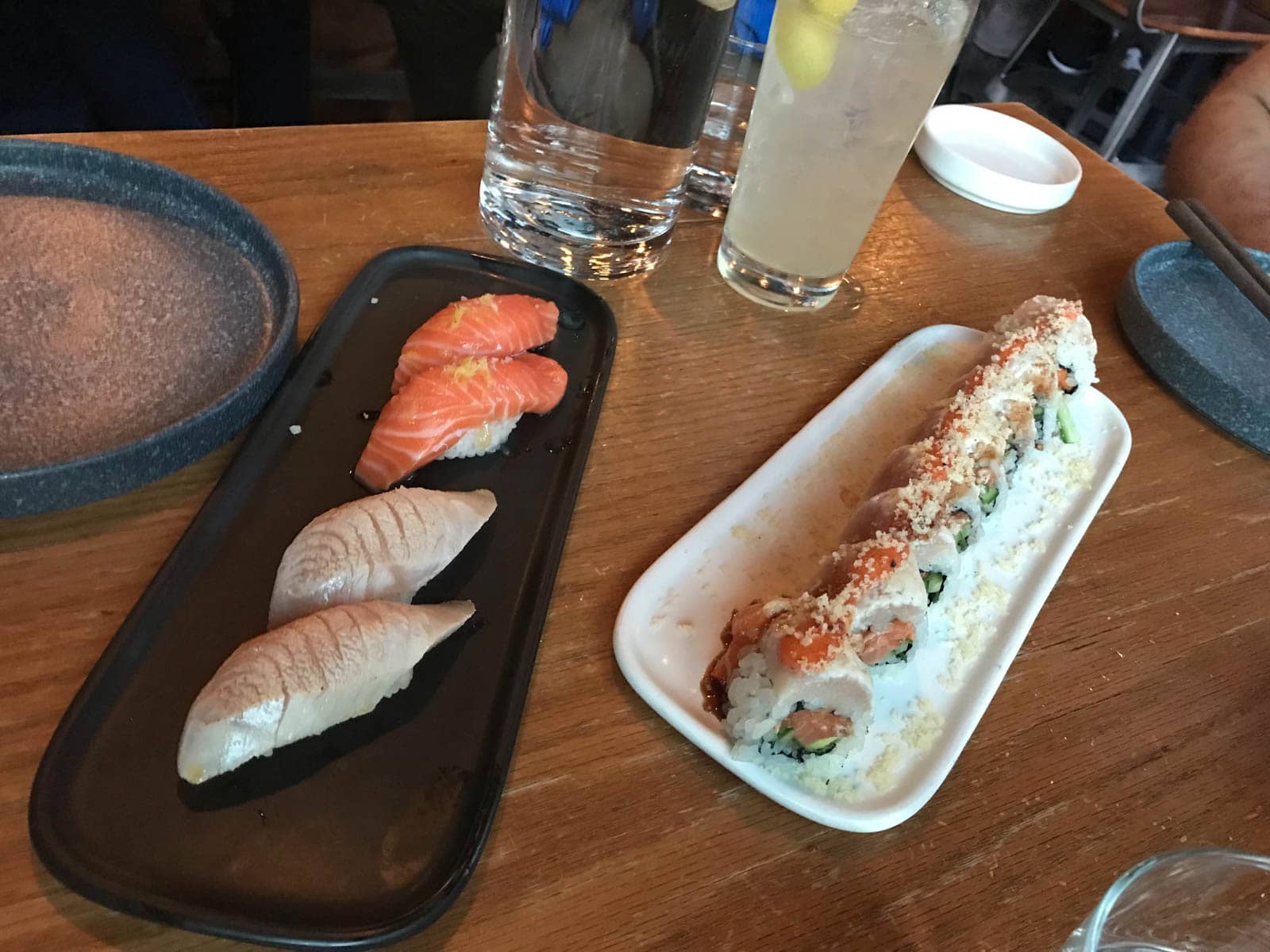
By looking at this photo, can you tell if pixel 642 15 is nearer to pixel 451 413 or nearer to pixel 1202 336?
pixel 451 413

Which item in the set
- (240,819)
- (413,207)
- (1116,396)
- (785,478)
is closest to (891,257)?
(1116,396)

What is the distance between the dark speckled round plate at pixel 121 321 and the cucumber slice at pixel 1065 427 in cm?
76

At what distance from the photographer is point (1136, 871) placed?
48cm

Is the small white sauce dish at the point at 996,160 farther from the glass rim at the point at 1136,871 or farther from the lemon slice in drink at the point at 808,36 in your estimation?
the glass rim at the point at 1136,871

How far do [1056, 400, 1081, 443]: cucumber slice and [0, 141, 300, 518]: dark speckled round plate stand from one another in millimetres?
759

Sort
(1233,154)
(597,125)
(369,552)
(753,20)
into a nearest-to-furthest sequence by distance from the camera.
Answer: (369,552) < (597,125) < (753,20) < (1233,154)

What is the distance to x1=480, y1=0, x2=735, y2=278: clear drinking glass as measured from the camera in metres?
0.84

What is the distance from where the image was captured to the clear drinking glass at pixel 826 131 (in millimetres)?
804

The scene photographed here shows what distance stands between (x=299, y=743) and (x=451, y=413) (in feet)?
0.91

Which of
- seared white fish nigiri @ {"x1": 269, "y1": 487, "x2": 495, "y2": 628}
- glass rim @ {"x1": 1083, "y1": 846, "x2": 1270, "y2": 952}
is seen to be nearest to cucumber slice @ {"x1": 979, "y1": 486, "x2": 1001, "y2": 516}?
glass rim @ {"x1": 1083, "y1": 846, "x2": 1270, "y2": 952}

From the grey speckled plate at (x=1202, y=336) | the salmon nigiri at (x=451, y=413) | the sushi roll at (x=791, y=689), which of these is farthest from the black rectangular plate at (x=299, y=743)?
the grey speckled plate at (x=1202, y=336)

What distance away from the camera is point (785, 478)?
0.80 m

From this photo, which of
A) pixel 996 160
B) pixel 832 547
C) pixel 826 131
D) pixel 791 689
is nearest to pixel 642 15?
pixel 826 131

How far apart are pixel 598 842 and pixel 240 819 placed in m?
0.21
